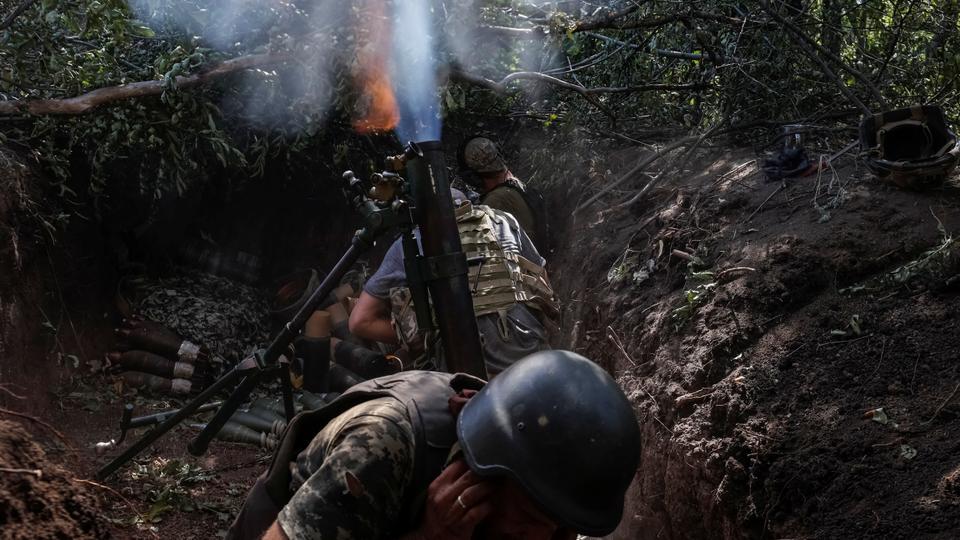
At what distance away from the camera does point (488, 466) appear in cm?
200

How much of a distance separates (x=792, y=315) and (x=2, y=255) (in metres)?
4.44

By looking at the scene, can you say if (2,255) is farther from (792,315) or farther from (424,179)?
(792,315)

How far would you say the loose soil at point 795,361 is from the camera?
2.78 metres

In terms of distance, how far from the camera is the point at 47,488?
180cm

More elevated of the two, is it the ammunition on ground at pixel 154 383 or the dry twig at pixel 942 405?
the dry twig at pixel 942 405

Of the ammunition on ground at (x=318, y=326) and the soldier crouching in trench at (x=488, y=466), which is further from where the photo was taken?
the ammunition on ground at (x=318, y=326)

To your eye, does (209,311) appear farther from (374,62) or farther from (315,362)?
(374,62)

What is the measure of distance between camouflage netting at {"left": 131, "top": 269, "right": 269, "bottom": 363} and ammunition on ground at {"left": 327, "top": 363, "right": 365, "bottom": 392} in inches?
31.4

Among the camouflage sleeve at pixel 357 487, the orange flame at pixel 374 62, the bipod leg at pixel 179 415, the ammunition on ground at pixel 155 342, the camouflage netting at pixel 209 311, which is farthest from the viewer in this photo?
the camouflage netting at pixel 209 311

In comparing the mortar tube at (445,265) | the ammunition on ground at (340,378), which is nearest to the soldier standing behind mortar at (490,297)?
the mortar tube at (445,265)

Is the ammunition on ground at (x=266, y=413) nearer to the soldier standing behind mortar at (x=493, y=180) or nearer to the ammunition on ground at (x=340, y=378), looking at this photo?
the ammunition on ground at (x=340, y=378)

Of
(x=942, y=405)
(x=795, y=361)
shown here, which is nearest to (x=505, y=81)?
(x=795, y=361)

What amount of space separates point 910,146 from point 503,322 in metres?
2.26

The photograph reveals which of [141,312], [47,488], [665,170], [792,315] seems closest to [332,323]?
[141,312]
